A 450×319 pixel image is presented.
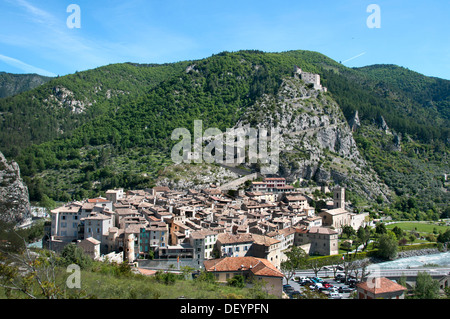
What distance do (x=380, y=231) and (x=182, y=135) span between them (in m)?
52.8

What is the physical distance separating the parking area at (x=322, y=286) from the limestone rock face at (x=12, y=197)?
102ft

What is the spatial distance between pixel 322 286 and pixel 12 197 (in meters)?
37.0

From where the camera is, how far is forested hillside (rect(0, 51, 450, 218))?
233 ft

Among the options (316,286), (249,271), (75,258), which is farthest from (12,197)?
(316,286)

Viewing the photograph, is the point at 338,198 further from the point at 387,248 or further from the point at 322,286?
the point at 322,286

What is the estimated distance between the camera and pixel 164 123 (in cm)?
9294

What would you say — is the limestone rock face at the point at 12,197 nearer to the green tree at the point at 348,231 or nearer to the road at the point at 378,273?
the road at the point at 378,273

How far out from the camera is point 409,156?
90.6 metres

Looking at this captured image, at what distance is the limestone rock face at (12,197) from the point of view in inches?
1612

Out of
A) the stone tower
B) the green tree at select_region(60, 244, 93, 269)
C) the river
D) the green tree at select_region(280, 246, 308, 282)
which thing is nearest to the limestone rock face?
the green tree at select_region(60, 244, 93, 269)

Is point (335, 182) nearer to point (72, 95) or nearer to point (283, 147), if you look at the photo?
point (283, 147)

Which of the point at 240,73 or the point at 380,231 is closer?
the point at 380,231
